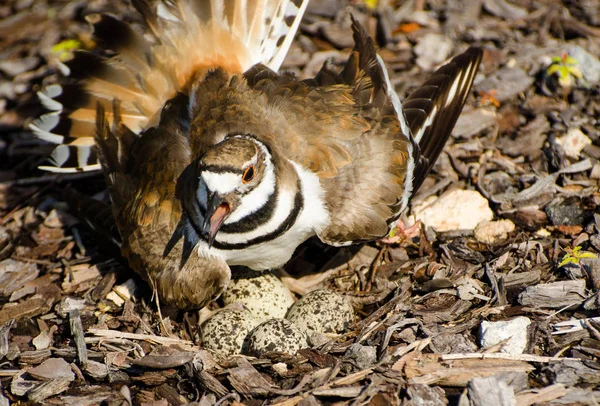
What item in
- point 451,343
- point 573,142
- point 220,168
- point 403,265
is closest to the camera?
point 220,168

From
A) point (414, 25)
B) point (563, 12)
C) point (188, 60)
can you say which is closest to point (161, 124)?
point (188, 60)

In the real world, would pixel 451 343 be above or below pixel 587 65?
below

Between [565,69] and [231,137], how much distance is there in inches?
148

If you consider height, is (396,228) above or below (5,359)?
above

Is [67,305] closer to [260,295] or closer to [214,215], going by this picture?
[260,295]

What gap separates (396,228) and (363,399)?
2.07 m

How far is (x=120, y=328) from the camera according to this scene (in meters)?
5.70

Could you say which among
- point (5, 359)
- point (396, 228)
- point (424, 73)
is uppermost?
point (424, 73)

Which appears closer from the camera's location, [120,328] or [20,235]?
[120,328]

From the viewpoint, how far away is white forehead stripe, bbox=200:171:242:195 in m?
4.87

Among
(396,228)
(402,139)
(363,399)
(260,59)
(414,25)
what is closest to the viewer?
(363,399)

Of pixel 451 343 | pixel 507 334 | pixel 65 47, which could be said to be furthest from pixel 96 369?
pixel 65 47

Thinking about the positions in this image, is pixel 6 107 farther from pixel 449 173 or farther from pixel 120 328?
pixel 449 173

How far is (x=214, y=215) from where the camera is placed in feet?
16.3
